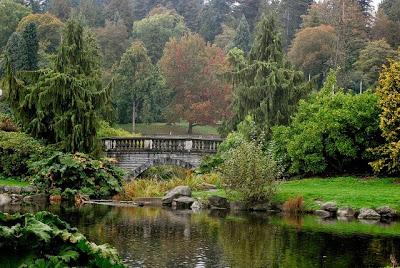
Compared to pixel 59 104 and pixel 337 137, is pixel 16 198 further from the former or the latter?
pixel 337 137

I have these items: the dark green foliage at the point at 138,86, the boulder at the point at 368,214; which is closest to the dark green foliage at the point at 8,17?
the dark green foliage at the point at 138,86

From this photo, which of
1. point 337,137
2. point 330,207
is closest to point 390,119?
point 337,137

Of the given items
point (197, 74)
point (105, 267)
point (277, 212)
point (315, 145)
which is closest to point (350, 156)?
point (315, 145)

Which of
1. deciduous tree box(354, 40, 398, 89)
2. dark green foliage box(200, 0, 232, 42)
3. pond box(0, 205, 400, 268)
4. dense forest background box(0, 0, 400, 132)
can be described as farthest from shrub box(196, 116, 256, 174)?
dark green foliage box(200, 0, 232, 42)

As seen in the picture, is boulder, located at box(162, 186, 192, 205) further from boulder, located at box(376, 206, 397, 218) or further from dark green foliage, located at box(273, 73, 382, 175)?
boulder, located at box(376, 206, 397, 218)

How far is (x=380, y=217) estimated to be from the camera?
24.6 metres

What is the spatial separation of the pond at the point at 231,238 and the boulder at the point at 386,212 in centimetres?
190

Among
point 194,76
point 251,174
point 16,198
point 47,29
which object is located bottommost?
point 16,198

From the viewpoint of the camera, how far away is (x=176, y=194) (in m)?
28.4

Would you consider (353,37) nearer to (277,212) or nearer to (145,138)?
(145,138)

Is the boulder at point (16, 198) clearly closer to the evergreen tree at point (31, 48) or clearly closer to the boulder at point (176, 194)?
the boulder at point (176, 194)

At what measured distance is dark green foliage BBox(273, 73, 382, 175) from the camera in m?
31.1

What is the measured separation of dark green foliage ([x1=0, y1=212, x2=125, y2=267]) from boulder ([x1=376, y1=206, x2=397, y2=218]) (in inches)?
622

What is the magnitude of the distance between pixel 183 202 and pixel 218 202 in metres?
1.55
